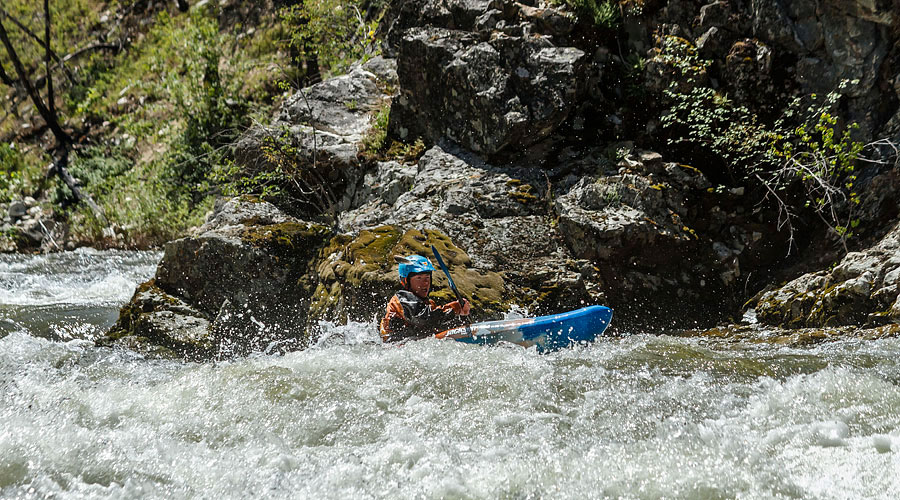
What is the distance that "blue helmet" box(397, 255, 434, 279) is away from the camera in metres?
5.21

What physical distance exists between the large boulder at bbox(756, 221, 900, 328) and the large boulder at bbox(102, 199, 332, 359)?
469 cm

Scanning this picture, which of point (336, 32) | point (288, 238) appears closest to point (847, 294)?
point (288, 238)

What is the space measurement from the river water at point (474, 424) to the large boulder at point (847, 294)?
1.75 feet

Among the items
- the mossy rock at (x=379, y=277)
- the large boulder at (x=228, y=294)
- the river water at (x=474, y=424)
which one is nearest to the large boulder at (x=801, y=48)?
the river water at (x=474, y=424)

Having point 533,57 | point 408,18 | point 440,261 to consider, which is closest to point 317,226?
point 440,261

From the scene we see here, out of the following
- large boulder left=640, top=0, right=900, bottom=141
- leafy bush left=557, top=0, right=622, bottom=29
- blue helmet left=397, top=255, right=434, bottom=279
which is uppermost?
leafy bush left=557, top=0, right=622, bottom=29

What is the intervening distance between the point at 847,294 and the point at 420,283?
362 centimetres

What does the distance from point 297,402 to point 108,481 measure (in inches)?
46.6

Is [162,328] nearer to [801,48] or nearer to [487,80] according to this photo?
[487,80]

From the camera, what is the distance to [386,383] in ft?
13.4

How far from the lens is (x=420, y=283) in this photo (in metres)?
5.26

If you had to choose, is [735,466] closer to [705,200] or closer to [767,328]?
[767,328]

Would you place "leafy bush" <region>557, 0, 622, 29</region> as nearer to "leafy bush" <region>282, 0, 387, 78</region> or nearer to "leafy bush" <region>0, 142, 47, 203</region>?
"leafy bush" <region>282, 0, 387, 78</region>

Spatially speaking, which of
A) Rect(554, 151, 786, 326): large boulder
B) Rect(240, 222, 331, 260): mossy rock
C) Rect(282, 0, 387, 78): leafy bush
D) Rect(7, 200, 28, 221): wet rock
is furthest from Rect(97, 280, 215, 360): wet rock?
Rect(7, 200, 28, 221): wet rock
